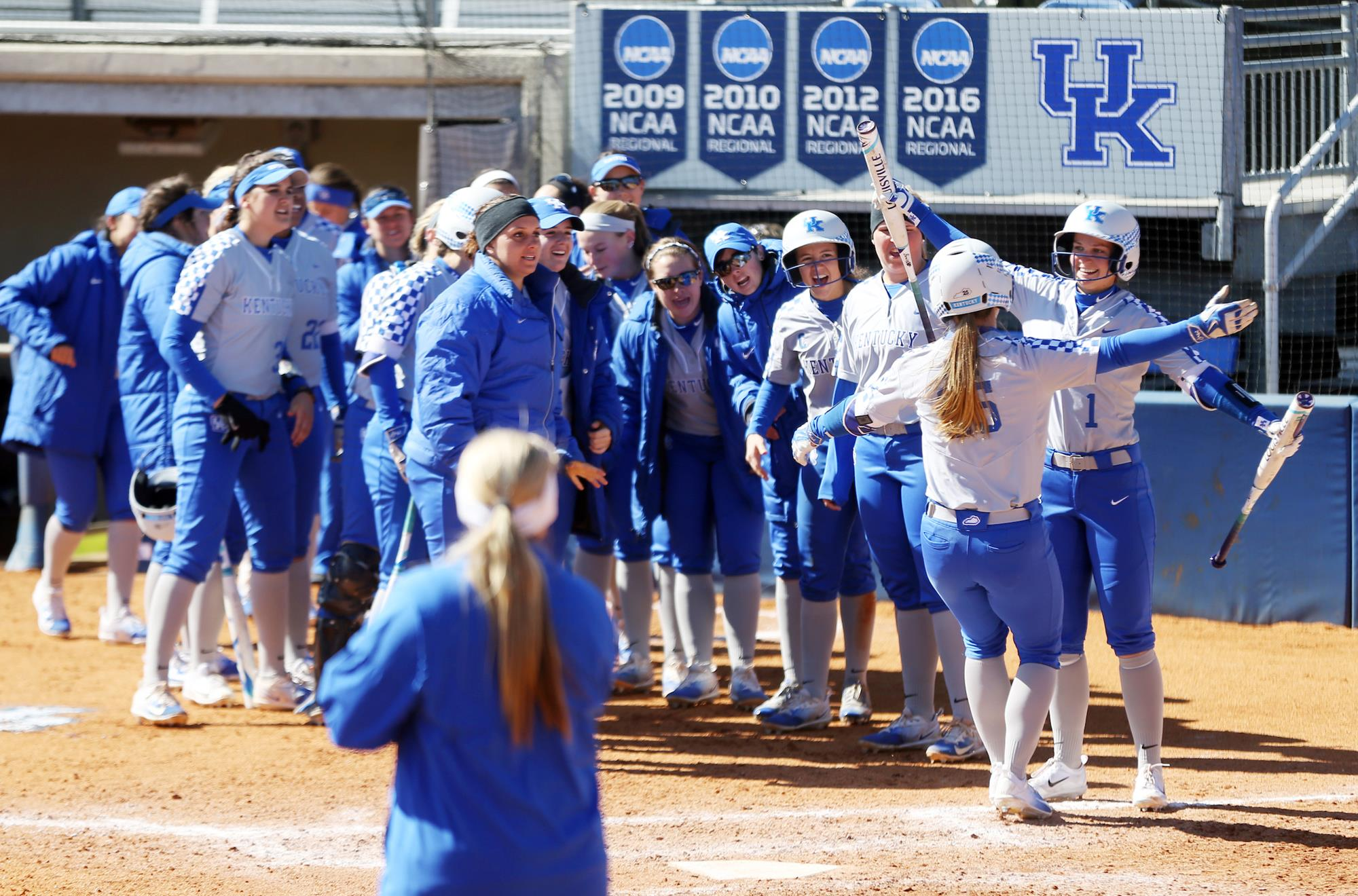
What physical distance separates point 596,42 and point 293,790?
7040 mm

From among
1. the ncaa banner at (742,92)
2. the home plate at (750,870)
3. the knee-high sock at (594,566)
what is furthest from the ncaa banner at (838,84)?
the home plate at (750,870)

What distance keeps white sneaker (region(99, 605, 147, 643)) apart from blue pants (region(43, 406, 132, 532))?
551 mm

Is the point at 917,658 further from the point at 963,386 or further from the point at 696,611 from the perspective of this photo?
the point at 963,386

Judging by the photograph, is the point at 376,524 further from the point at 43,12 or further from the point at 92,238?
the point at 43,12

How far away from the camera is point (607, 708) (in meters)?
7.04

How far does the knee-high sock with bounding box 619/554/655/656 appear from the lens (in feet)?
23.8

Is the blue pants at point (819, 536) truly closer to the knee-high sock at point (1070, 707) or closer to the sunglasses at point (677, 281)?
the sunglasses at point (677, 281)

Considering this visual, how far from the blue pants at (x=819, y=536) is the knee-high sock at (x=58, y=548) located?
4.63 m

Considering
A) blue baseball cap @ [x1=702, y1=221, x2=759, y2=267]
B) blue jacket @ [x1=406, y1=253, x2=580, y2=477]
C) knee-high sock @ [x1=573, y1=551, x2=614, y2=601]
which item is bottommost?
knee-high sock @ [x1=573, y1=551, x2=614, y2=601]

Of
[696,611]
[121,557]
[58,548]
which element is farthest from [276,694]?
[58,548]

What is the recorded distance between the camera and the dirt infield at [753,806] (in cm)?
450

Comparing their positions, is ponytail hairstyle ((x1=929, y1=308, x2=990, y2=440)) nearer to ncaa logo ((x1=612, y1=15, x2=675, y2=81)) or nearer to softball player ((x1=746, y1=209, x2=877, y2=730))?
softball player ((x1=746, y1=209, x2=877, y2=730))

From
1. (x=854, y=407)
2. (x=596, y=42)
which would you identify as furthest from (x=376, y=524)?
(x=596, y=42)

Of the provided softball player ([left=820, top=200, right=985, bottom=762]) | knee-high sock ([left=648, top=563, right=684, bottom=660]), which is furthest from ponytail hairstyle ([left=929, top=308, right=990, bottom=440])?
knee-high sock ([left=648, top=563, right=684, bottom=660])
